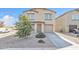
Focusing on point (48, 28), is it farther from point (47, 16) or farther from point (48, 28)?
point (47, 16)

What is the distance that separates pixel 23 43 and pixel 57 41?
0.71 meters

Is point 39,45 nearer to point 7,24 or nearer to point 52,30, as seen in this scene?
point 52,30

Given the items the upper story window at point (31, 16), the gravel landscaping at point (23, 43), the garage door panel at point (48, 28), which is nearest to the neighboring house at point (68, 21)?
the garage door panel at point (48, 28)

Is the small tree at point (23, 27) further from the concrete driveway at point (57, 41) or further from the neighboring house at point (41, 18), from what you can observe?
the concrete driveway at point (57, 41)

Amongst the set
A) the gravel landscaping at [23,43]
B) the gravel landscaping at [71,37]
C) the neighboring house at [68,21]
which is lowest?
the gravel landscaping at [23,43]

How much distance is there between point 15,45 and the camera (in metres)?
4.22

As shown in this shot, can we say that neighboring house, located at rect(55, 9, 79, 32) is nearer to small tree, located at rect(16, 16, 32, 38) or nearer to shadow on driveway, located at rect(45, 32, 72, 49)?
shadow on driveway, located at rect(45, 32, 72, 49)

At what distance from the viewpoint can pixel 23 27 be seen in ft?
14.0

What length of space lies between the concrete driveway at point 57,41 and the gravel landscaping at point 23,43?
0.26 feet

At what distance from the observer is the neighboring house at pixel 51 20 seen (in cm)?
421

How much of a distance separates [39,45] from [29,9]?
769 millimetres

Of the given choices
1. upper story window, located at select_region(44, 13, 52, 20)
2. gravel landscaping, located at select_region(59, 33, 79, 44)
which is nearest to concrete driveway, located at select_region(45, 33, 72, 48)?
gravel landscaping, located at select_region(59, 33, 79, 44)

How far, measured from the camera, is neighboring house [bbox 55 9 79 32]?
13.8ft
